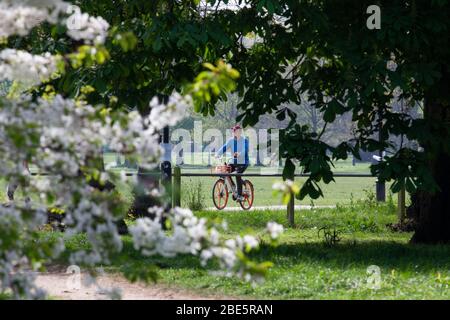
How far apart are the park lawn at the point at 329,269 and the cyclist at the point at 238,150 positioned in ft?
13.0

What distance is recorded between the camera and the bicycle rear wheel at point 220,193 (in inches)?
846

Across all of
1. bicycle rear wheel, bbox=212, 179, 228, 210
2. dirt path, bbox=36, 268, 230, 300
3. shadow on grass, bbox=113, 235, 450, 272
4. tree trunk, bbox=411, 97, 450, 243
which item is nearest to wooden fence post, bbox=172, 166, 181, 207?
bicycle rear wheel, bbox=212, 179, 228, 210

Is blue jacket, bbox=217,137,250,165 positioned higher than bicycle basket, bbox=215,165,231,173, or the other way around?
blue jacket, bbox=217,137,250,165

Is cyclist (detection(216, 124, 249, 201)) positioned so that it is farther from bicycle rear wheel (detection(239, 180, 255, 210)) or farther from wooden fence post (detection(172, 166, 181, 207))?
wooden fence post (detection(172, 166, 181, 207))

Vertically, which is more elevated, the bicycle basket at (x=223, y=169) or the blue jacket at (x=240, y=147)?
the blue jacket at (x=240, y=147)

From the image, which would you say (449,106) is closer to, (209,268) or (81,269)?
(209,268)

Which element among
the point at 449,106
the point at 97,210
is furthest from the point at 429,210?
the point at 97,210

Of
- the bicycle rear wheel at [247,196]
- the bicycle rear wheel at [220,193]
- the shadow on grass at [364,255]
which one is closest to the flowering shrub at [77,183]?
the shadow on grass at [364,255]

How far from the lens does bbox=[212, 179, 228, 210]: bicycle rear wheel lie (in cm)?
2148

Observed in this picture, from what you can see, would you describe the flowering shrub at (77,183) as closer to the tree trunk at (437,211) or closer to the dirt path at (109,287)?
the dirt path at (109,287)

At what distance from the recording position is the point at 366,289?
29.8ft

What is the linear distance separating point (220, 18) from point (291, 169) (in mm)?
2313

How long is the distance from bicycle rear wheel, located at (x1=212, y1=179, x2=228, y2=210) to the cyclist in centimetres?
42

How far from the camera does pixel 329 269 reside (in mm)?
10492
